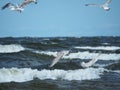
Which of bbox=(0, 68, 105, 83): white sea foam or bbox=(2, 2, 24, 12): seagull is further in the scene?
bbox=(0, 68, 105, 83): white sea foam

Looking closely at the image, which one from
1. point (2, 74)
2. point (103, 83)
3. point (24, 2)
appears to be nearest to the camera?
point (24, 2)

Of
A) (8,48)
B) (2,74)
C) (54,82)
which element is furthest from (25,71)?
(8,48)

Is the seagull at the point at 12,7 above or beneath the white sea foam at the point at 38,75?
above

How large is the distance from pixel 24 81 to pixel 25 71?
5.87 feet

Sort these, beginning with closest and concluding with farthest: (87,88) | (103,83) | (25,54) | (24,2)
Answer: (24,2)
(87,88)
(103,83)
(25,54)

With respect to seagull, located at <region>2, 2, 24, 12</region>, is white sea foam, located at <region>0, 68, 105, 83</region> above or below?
below

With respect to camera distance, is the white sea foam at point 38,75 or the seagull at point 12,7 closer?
the seagull at point 12,7

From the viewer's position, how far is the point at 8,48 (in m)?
36.5

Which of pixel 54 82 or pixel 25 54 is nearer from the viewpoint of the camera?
pixel 54 82

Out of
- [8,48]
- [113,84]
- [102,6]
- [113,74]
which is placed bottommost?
[8,48]

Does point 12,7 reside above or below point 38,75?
above

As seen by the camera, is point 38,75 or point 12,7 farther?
point 38,75

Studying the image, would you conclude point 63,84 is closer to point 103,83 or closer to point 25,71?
point 103,83

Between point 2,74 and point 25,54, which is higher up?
point 2,74
